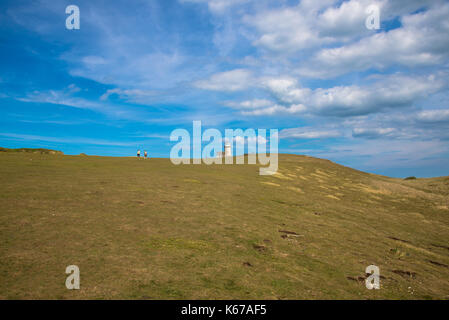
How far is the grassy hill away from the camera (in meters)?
8.67

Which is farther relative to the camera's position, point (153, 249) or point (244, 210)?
point (244, 210)

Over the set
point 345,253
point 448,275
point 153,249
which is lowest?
point 448,275

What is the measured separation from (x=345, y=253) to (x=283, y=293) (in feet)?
22.9

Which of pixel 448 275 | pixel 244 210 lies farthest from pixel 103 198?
pixel 448 275

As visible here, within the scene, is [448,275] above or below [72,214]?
below

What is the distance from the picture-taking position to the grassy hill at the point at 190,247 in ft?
28.5

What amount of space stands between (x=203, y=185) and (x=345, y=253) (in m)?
17.1

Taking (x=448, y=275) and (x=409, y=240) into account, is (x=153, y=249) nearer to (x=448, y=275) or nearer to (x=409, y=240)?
(x=448, y=275)

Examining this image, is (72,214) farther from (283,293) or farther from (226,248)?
(283,293)

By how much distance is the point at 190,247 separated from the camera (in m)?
12.1

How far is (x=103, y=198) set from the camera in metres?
18.5
